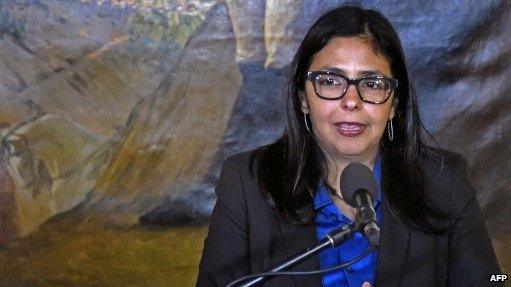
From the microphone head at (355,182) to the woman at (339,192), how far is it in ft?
1.02

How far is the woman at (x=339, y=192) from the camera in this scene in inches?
62.3

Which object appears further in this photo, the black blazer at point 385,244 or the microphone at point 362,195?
the black blazer at point 385,244

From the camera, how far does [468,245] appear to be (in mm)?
1674

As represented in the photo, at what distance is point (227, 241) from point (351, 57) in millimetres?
512

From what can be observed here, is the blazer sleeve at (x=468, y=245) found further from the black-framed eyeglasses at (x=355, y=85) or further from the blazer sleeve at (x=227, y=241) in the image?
the blazer sleeve at (x=227, y=241)

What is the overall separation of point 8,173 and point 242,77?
2.62 feet

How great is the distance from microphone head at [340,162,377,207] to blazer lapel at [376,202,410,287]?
44 cm

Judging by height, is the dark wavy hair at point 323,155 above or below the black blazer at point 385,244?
above

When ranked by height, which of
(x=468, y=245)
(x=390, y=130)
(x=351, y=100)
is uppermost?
(x=351, y=100)

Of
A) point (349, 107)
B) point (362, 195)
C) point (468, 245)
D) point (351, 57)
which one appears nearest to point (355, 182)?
point (362, 195)

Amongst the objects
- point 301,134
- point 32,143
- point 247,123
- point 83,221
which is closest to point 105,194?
point 83,221

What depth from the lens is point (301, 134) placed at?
173 cm

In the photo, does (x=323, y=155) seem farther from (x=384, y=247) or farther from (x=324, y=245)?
(x=324, y=245)

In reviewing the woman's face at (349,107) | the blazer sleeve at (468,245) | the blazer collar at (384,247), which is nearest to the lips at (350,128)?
the woman's face at (349,107)
